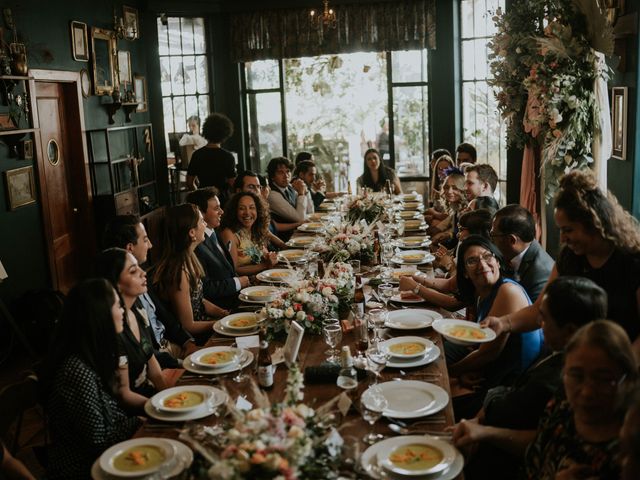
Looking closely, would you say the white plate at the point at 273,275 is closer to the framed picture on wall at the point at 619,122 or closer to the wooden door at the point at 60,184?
the framed picture on wall at the point at 619,122

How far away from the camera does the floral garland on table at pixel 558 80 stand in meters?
4.76

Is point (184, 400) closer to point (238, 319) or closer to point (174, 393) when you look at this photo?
point (174, 393)

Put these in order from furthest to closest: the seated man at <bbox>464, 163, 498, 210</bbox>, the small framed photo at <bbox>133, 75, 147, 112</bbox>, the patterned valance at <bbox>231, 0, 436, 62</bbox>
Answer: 1. the patterned valance at <bbox>231, 0, 436, 62</bbox>
2. the small framed photo at <bbox>133, 75, 147, 112</bbox>
3. the seated man at <bbox>464, 163, 498, 210</bbox>

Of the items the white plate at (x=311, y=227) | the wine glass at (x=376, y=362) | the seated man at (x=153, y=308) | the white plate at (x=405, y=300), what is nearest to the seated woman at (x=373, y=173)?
the white plate at (x=311, y=227)

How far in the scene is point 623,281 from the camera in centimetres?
276

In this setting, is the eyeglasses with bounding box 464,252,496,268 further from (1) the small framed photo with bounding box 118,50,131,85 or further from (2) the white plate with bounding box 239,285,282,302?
(1) the small framed photo with bounding box 118,50,131,85

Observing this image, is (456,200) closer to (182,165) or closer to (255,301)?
(255,301)

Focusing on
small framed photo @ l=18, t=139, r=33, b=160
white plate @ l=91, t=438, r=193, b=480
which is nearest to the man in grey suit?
white plate @ l=91, t=438, r=193, b=480

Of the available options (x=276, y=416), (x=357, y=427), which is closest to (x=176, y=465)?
(x=276, y=416)

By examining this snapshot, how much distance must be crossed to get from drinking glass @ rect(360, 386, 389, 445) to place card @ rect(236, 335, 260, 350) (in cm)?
92

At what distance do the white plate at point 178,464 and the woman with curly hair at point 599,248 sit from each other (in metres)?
1.40

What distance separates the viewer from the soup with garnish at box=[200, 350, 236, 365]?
2926mm

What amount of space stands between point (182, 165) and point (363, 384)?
6.81m

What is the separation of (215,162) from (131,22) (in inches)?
98.9
